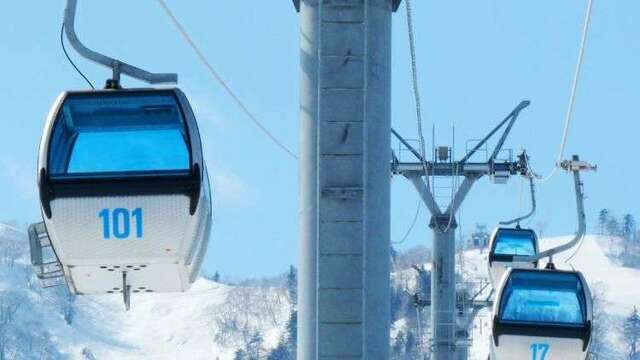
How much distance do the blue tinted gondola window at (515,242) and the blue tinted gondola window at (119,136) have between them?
1859 centimetres

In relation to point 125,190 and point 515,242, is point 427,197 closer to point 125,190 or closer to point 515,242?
point 515,242

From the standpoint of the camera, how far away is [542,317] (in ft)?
49.6

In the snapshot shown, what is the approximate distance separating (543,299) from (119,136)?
6.70m

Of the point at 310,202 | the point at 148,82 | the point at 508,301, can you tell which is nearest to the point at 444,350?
the point at 508,301

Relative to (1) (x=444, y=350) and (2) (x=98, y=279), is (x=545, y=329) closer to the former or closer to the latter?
(2) (x=98, y=279)

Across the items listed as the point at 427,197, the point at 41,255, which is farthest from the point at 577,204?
the point at 427,197

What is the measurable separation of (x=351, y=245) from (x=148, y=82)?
2.00 m

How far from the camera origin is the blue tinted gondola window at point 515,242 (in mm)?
27766

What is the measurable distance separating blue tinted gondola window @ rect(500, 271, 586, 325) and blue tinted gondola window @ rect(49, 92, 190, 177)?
605 cm

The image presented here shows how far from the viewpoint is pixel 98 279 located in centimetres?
923

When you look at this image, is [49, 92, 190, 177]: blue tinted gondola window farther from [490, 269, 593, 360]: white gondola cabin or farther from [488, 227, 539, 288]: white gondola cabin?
[488, 227, 539, 288]: white gondola cabin

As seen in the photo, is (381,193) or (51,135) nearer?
(51,135)

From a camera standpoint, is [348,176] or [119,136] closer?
[119,136]

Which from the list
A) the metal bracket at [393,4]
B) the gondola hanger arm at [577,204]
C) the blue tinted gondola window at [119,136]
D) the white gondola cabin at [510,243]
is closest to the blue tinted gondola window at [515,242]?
the white gondola cabin at [510,243]
